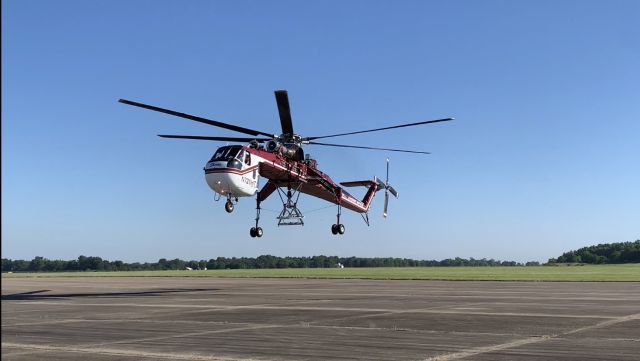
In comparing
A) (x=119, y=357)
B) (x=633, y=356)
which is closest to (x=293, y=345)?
(x=119, y=357)

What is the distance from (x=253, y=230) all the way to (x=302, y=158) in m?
6.36

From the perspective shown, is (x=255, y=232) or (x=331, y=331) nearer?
(x=331, y=331)

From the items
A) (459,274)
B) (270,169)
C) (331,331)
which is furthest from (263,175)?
(459,274)

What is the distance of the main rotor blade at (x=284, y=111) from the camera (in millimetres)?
42344

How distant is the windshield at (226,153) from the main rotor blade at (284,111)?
4839 millimetres

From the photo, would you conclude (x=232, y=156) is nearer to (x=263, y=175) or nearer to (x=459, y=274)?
(x=263, y=175)

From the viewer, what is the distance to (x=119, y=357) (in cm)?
1279

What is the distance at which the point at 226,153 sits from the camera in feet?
130

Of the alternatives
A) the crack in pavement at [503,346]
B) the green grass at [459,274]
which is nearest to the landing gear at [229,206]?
the green grass at [459,274]

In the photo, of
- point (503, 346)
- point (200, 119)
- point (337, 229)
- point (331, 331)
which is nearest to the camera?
point (503, 346)

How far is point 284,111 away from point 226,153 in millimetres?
6302

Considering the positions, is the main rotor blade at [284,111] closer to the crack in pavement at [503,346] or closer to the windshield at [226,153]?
the windshield at [226,153]

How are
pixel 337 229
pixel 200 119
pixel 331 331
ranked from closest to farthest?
pixel 331 331, pixel 200 119, pixel 337 229

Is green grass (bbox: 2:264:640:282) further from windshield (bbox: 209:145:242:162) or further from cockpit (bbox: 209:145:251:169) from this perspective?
windshield (bbox: 209:145:242:162)
